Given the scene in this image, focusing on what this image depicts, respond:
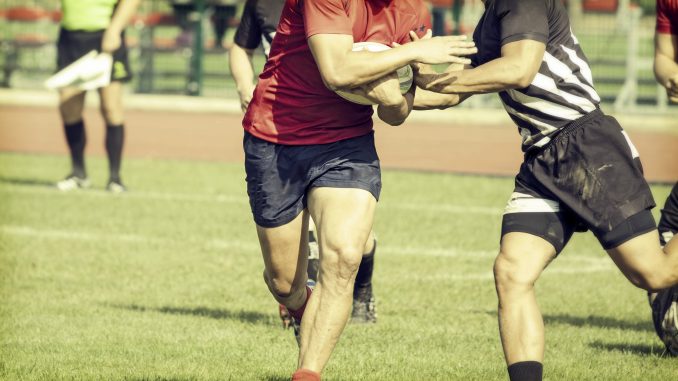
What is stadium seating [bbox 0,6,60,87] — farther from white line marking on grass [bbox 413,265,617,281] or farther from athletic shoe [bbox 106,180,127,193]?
white line marking on grass [bbox 413,265,617,281]

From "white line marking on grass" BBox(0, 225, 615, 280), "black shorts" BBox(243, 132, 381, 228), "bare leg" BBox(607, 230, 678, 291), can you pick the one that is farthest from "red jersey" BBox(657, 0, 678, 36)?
"white line marking on grass" BBox(0, 225, 615, 280)

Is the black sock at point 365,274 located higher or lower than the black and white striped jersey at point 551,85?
lower

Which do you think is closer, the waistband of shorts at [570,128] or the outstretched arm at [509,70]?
the outstretched arm at [509,70]

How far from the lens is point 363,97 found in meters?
5.34

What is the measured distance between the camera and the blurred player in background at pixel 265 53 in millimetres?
7562

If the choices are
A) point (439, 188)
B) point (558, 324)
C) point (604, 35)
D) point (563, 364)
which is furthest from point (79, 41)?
point (604, 35)

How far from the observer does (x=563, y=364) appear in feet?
21.5

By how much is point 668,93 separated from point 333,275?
7.38 feet

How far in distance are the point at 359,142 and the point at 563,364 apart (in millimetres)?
1702

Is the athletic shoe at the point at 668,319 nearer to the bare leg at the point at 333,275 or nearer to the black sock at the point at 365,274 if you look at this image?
the black sock at the point at 365,274

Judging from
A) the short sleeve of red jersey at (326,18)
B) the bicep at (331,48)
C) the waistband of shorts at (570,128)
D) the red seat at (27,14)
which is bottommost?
the red seat at (27,14)

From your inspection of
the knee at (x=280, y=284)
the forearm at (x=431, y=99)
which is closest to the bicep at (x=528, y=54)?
the forearm at (x=431, y=99)

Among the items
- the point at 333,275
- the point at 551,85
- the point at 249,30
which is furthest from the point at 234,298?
the point at 551,85

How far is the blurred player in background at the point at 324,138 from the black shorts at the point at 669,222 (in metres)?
1.76
